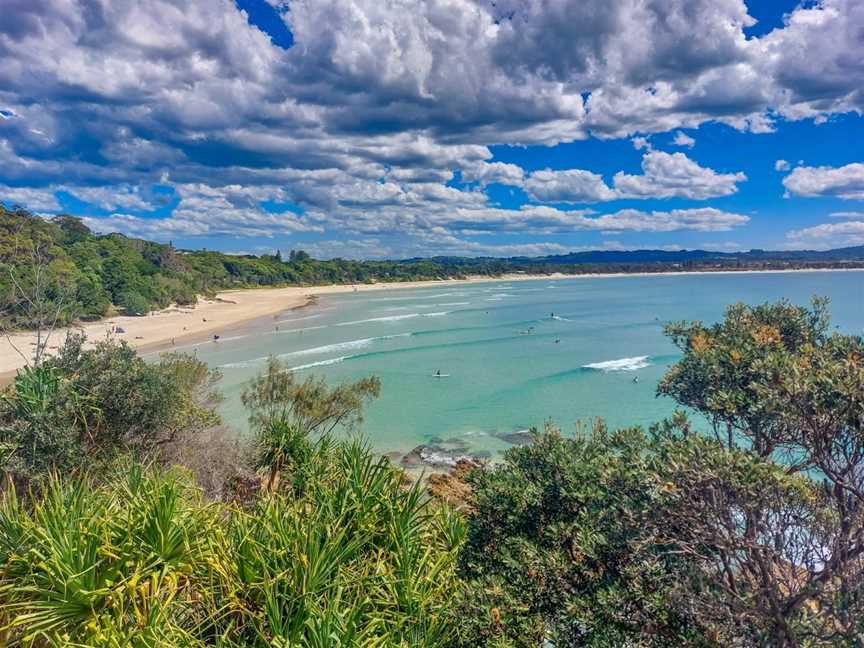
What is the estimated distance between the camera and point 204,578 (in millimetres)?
6043

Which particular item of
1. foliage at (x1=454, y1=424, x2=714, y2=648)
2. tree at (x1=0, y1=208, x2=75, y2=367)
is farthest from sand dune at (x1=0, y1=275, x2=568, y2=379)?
foliage at (x1=454, y1=424, x2=714, y2=648)

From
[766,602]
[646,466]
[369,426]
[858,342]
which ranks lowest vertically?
[369,426]

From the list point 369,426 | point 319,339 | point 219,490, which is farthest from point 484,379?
point 219,490

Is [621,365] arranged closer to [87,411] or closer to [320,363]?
[320,363]

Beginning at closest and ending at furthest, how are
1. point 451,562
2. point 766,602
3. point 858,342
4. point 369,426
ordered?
point 766,602, point 858,342, point 451,562, point 369,426

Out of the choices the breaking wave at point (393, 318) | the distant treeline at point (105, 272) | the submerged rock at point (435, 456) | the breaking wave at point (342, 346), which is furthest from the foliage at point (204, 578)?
the breaking wave at point (393, 318)

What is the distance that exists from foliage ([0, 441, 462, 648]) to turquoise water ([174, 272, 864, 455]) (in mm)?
17544

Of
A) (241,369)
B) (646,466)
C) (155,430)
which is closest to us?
(646,466)

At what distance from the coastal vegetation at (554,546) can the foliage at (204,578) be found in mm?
30

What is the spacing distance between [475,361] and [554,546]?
37884 millimetres

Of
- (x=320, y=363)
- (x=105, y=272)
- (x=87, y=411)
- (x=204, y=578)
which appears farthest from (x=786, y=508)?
(x=105, y=272)

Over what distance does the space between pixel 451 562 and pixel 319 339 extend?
153 ft

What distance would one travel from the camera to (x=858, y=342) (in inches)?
248

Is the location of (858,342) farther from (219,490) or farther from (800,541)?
(219,490)
